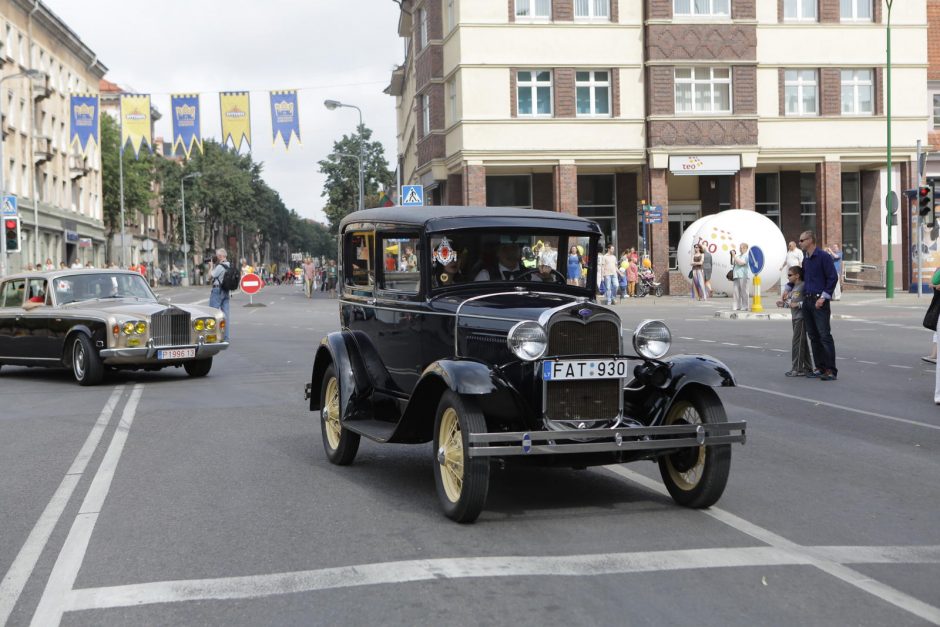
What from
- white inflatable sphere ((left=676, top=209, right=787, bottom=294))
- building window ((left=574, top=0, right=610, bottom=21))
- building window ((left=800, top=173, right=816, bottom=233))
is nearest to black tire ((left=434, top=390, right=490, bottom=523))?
white inflatable sphere ((left=676, top=209, right=787, bottom=294))

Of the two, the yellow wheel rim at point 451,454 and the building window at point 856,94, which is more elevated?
the building window at point 856,94

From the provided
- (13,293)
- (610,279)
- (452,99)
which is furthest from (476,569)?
(452,99)

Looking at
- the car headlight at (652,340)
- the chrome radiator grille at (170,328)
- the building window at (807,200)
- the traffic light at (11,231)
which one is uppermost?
the building window at (807,200)

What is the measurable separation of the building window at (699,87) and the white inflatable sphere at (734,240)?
5.74m

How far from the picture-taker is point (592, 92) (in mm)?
40594

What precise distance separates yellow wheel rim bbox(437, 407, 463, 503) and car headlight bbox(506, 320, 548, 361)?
52 centimetres

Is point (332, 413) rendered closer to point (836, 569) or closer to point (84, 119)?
point (836, 569)

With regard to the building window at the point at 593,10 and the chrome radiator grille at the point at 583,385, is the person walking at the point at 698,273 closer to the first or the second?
the building window at the point at 593,10

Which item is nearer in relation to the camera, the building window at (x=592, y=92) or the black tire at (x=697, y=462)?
the black tire at (x=697, y=462)

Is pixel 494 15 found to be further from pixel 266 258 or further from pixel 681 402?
pixel 266 258

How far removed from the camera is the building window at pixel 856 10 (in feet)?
136

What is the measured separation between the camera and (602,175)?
43.9 m

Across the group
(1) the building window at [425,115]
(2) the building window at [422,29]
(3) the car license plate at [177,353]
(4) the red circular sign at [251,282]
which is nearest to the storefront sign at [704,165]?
(1) the building window at [425,115]

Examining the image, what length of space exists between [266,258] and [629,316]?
149561 millimetres
